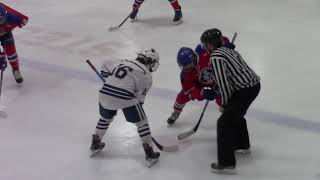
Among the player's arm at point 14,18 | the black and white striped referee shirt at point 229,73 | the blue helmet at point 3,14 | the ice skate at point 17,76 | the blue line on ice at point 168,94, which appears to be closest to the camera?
the black and white striped referee shirt at point 229,73

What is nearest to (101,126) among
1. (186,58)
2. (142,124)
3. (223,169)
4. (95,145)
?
(95,145)

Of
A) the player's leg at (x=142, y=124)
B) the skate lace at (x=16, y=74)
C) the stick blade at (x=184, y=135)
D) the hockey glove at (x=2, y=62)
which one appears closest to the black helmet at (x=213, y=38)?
the player's leg at (x=142, y=124)

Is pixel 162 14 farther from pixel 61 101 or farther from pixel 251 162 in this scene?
pixel 251 162

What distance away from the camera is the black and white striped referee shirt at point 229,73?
9.07ft

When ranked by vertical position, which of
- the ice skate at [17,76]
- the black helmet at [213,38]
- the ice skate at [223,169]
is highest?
the black helmet at [213,38]

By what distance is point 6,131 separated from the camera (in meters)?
3.54

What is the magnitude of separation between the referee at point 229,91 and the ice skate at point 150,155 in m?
0.35

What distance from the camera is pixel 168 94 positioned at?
4066mm

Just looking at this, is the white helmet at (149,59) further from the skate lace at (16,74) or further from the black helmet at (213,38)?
the skate lace at (16,74)

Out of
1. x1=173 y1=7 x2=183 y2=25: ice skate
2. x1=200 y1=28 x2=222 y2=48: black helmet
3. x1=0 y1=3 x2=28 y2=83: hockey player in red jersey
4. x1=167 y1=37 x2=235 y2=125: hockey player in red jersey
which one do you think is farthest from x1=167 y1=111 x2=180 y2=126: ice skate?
x1=173 y1=7 x2=183 y2=25: ice skate

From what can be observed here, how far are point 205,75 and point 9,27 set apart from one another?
1708 mm

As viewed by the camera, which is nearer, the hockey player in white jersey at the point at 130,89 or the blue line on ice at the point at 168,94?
the hockey player in white jersey at the point at 130,89

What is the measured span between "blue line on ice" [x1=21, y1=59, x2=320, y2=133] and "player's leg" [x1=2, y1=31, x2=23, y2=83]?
0.37 metres

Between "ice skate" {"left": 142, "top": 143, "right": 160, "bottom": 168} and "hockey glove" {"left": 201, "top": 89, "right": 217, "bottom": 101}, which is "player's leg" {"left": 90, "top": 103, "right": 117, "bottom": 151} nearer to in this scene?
"ice skate" {"left": 142, "top": 143, "right": 160, "bottom": 168}
